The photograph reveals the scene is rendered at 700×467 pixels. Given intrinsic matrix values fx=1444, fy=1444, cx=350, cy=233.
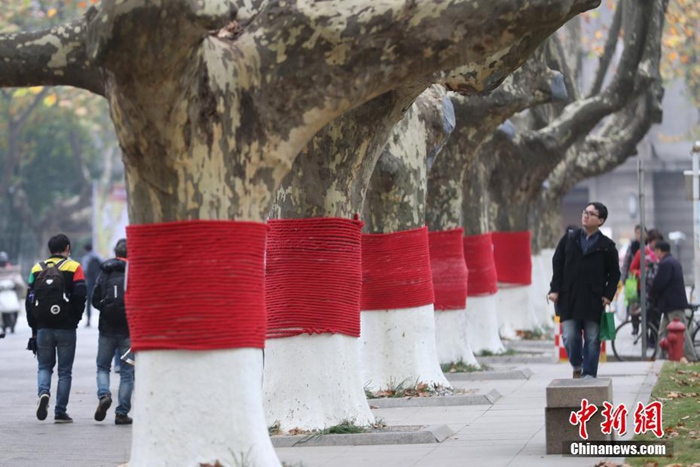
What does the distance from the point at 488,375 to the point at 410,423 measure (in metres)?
5.13

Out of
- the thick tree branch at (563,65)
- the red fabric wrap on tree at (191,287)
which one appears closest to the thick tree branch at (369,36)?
the red fabric wrap on tree at (191,287)

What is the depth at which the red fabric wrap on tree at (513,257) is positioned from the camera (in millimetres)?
25859

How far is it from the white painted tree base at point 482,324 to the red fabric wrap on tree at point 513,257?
4.16 metres

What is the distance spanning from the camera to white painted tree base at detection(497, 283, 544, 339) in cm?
2614

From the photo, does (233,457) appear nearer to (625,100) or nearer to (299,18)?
(299,18)

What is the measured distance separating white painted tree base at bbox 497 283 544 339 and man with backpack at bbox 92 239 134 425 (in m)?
12.3

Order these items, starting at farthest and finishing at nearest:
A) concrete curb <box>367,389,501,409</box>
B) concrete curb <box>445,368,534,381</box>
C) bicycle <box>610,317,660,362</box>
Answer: bicycle <box>610,317,660,362</box> < concrete curb <box>445,368,534,381</box> < concrete curb <box>367,389,501,409</box>

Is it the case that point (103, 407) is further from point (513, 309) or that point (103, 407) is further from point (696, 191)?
point (513, 309)

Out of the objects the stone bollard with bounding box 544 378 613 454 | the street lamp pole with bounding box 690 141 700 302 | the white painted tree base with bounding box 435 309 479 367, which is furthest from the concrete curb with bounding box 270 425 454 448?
the street lamp pole with bounding box 690 141 700 302

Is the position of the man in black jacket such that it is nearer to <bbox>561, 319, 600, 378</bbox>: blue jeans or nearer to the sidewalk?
the sidewalk

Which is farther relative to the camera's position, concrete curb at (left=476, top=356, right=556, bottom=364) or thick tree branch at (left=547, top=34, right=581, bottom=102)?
thick tree branch at (left=547, top=34, right=581, bottom=102)

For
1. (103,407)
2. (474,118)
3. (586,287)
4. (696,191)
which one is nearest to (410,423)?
(586,287)

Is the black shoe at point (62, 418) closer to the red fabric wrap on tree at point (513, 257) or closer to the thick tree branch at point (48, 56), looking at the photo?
the thick tree branch at point (48, 56)

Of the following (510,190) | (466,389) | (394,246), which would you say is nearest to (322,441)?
(394,246)
